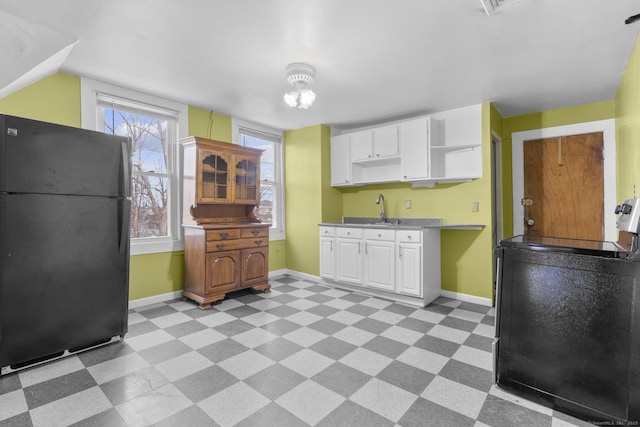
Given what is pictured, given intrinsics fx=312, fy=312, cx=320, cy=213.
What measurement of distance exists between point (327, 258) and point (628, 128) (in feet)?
11.1

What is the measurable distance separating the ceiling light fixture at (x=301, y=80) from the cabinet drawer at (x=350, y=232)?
181cm

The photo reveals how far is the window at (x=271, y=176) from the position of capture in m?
4.86

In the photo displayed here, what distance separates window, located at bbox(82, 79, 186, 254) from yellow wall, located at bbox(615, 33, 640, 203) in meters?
4.41

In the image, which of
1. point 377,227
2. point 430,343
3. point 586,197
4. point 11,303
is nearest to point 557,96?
point 586,197

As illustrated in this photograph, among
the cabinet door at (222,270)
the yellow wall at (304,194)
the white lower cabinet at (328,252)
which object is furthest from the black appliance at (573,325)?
the yellow wall at (304,194)

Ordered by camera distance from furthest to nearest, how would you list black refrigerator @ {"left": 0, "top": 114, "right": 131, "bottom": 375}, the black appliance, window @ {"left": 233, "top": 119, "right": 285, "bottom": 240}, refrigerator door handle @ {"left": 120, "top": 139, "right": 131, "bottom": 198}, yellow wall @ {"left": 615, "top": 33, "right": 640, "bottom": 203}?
window @ {"left": 233, "top": 119, "right": 285, "bottom": 240} → refrigerator door handle @ {"left": 120, "top": 139, "right": 131, "bottom": 198} → yellow wall @ {"left": 615, "top": 33, "right": 640, "bottom": 203} → black refrigerator @ {"left": 0, "top": 114, "right": 131, "bottom": 375} → the black appliance

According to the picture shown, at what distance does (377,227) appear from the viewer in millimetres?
3914

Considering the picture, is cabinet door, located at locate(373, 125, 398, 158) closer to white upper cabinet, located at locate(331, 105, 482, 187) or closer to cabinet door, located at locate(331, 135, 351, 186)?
white upper cabinet, located at locate(331, 105, 482, 187)

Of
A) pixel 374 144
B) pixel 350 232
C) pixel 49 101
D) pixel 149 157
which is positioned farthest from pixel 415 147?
pixel 49 101

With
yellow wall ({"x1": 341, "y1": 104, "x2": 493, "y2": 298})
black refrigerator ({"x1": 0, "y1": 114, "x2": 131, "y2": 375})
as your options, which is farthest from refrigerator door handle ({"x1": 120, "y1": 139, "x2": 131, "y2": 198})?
yellow wall ({"x1": 341, "y1": 104, "x2": 493, "y2": 298})

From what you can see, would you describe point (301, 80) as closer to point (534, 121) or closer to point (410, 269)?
point (410, 269)

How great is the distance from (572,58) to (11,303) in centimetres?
463

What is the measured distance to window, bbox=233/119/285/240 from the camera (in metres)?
4.86

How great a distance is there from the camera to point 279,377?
2102 mm
